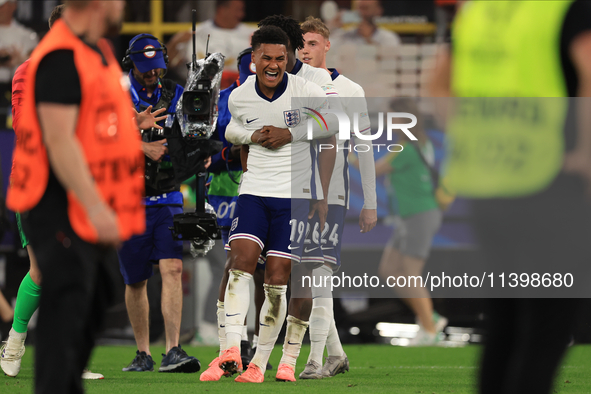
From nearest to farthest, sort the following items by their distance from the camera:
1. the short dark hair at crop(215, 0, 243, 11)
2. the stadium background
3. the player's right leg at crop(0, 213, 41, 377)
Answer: the player's right leg at crop(0, 213, 41, 377) → the stadium background → the short dark hair at crop(215, 0, 243, 11)

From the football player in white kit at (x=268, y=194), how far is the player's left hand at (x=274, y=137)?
5 centimetres

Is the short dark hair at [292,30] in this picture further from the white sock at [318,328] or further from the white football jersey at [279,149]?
the white sock at [318,328]

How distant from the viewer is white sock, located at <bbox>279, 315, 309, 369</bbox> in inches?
223

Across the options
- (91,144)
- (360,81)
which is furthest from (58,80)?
(360,81)

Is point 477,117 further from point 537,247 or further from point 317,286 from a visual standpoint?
point 317,286

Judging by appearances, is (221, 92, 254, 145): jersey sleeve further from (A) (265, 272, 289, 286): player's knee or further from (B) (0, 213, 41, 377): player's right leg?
(B) (0, 213, 41, 377): player's right leg

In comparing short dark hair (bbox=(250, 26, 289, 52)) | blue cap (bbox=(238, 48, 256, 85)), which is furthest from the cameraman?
short dark hair (bbox=(250, 26, 289, 52))

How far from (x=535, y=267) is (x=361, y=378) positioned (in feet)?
11.6

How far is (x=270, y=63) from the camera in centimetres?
548

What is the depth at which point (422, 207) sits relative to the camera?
25.5 ft

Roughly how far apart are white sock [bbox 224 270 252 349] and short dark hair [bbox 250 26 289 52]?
1.44 metres

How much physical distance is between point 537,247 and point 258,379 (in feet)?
10.5

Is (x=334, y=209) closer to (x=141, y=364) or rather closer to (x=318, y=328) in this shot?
(x=318, y=328)

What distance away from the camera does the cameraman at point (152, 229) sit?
6406 millimetres
